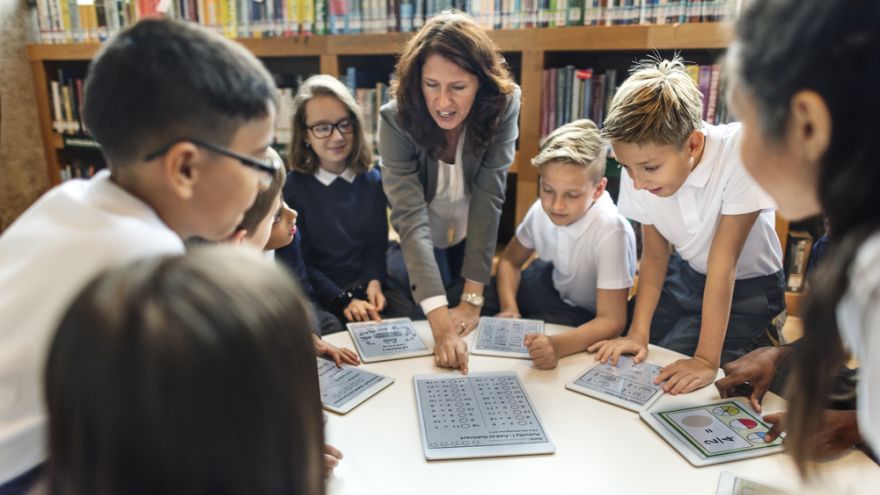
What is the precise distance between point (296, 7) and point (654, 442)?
2.22m

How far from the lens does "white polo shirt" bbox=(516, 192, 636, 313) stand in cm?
148

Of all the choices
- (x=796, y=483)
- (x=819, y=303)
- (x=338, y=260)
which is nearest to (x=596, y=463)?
(x=796, y=483)

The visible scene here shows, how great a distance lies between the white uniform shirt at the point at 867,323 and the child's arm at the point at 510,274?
1.08 m

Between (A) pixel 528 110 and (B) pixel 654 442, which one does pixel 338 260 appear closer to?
(A) pixel 528 110

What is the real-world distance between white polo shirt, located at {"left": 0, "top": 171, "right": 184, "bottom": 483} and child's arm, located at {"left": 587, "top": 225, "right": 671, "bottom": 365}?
950 mm

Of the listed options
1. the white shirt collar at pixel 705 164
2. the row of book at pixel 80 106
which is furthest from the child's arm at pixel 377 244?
the white shirt collar at pixel 705 164

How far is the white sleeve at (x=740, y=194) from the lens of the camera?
124 centimetres

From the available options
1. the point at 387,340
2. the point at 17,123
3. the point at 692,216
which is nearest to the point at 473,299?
the point at 387,340

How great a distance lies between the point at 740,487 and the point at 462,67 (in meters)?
1.13

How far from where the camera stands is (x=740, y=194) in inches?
49.3

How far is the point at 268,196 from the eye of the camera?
1.06m

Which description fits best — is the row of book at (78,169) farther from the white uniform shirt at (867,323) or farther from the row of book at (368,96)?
the white uniform shirt at (867,323)

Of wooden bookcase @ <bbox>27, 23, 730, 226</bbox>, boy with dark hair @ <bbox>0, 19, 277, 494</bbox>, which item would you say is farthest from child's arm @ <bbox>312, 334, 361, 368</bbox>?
wooden bookcase @ <bbox>27, 23, 730, 226</bbox>

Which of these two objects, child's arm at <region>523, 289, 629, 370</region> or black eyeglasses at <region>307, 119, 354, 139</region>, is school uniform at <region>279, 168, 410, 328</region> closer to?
black eyeglasses at <region>307, 119, 354, 139</region>
